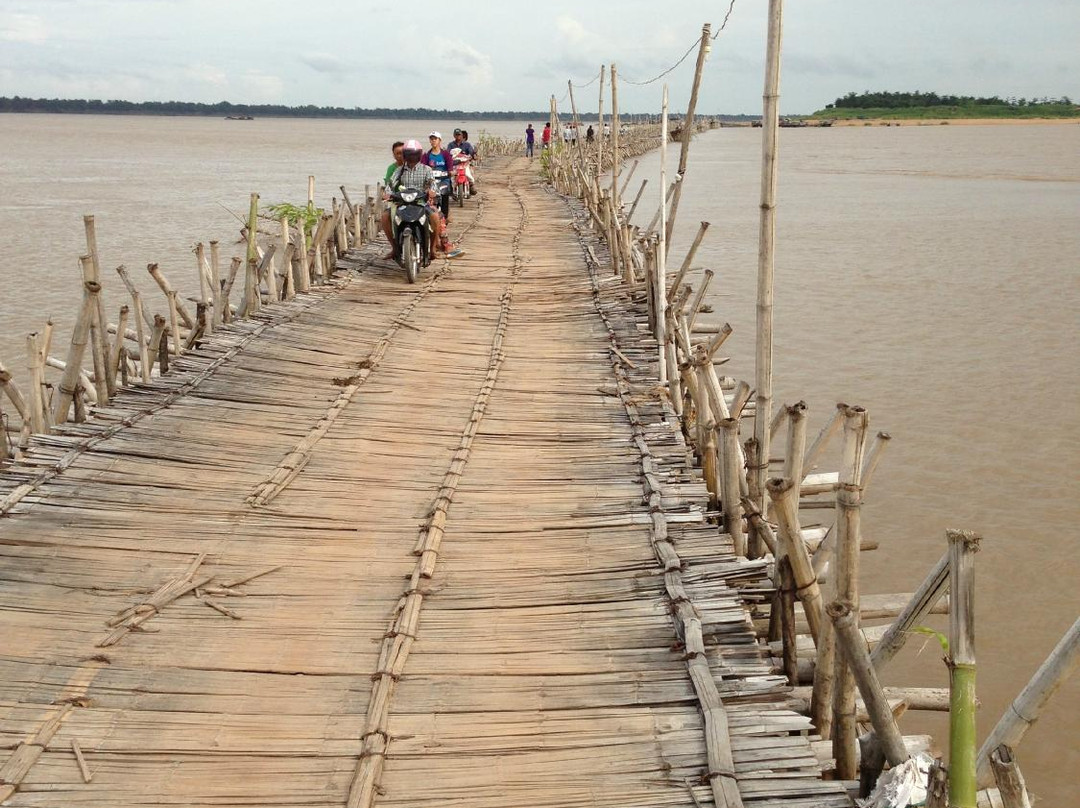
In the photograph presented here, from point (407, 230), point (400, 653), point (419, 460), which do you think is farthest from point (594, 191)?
point (400, 653)

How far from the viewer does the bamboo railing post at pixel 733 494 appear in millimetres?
→ 3953

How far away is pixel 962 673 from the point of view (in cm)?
220

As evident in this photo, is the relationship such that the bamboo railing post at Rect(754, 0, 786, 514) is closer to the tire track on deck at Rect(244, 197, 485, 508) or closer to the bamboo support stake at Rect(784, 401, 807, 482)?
the bamboo support stake at Rect(784, 401, 807, 482)

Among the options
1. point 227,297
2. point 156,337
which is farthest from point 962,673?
point 227,297

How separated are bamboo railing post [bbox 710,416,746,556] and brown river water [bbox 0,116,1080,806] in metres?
0.75

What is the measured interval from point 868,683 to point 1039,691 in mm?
386

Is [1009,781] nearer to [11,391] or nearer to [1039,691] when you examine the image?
[1039,691]

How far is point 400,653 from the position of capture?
3268 millimetres

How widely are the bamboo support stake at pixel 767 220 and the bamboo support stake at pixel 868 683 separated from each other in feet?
5.32

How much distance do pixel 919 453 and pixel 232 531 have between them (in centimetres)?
502

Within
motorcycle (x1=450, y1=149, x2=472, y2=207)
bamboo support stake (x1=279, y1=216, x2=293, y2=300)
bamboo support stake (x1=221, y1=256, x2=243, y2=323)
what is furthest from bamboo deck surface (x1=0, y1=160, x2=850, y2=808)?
motorcycle (x1=450, y1=149, x2=472, y2=207)

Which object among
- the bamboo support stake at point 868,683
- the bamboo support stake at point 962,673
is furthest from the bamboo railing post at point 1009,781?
the bamboo support stake at point 868,683

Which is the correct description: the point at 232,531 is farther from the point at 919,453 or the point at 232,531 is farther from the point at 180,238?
the point at 180,238

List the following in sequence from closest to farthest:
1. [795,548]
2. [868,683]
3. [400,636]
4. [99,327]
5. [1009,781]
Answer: [1009,781] < [868,683] < [795,548] < [400,636] < [99,327]
